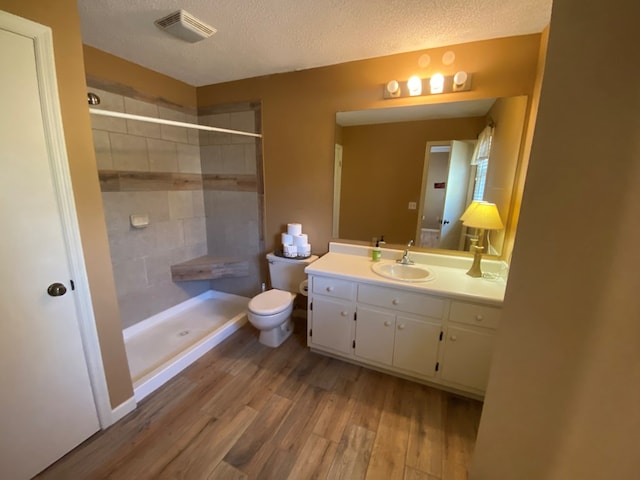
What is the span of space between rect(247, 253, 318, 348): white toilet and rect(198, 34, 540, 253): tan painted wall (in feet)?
0.99

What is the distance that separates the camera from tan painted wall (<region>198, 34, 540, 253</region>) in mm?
1767

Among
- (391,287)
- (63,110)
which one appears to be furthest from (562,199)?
(63,110)

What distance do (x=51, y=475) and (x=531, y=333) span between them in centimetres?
228

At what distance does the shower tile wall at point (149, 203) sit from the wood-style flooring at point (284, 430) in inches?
41.0

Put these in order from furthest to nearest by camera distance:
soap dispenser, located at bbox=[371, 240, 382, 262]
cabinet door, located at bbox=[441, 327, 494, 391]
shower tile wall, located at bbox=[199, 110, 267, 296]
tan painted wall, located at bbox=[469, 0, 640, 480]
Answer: shower tile wall, located at bbox=[199, 110, 267, 296], soap dispenser, located at bbox=[371, 240, 382, 262], cabinet door, located at bbox=[441, 327, 494, 391], tan painted wall, located at bbox=[469, 0, 640, 480]

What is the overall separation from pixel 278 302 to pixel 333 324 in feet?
1.68

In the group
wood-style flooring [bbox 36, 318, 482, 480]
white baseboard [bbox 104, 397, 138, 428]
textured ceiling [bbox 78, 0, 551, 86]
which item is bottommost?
wood-style flooring [bbox 36, 318, 482, 480]

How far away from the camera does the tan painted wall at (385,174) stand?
2.07 meters

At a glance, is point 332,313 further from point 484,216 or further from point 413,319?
point 484,216

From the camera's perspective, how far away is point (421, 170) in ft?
6.92

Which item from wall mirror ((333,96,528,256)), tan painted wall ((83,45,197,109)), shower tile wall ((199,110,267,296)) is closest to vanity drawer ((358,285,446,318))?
wall mirror ((333,96,528,256))

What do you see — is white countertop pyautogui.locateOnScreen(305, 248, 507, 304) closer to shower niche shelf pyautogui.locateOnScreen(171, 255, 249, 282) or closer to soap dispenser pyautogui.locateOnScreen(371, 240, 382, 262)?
soap dispenser pyautogui.locateOnScreen(371, 240, 382, 262)

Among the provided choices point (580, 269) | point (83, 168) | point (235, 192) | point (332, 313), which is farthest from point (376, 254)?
point (83, 168)

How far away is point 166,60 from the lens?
2.19 m
